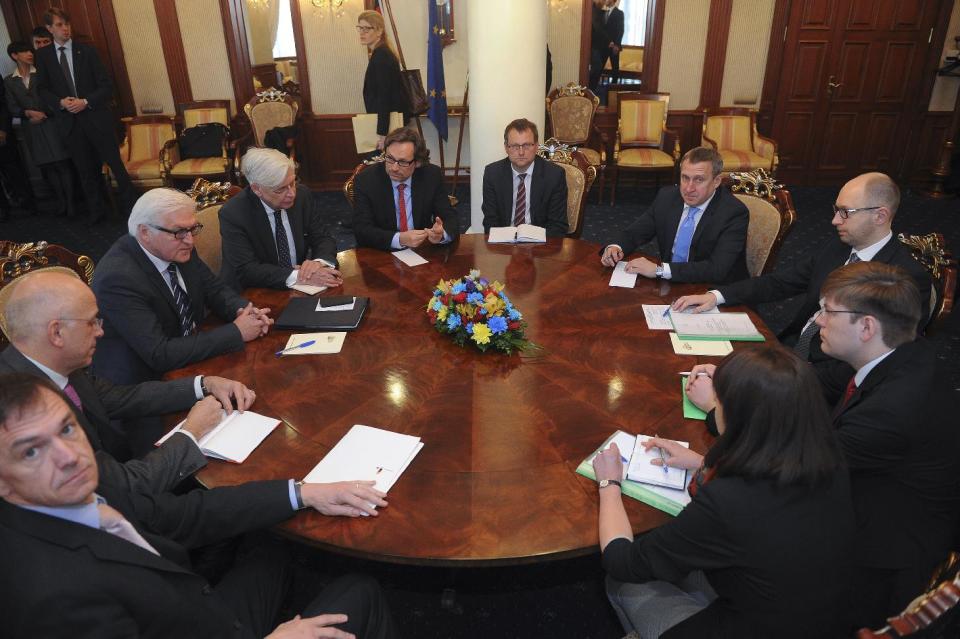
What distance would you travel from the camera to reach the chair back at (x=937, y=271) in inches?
92.9

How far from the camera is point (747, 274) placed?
347 centimetres

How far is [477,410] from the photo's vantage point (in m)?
2.04

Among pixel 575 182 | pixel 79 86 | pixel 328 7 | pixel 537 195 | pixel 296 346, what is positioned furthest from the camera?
pixel 328 7

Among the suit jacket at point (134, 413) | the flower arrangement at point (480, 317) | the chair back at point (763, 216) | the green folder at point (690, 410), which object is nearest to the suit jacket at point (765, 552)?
the green folder at point (690, 410)

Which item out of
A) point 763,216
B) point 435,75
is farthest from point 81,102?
point 763,216

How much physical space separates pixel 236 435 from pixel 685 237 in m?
2.53

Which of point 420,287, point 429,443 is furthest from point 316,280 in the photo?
point 429,443

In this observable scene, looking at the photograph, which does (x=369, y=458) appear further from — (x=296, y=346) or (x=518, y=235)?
(x=518, y=235)

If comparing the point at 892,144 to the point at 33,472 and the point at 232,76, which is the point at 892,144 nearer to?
the point at 232,76

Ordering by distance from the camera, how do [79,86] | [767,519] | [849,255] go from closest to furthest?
[767,519] < [849,255] < [79,86]

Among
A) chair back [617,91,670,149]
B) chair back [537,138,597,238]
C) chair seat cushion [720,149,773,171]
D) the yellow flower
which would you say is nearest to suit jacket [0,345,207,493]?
the yellow flower

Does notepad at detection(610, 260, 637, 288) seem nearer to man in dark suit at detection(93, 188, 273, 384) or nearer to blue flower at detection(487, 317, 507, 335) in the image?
blue flower at detection(487, 317, 507, 335)

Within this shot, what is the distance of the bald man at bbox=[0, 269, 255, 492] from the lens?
1761 mm

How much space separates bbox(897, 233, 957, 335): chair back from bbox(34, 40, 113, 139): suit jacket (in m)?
6.97
